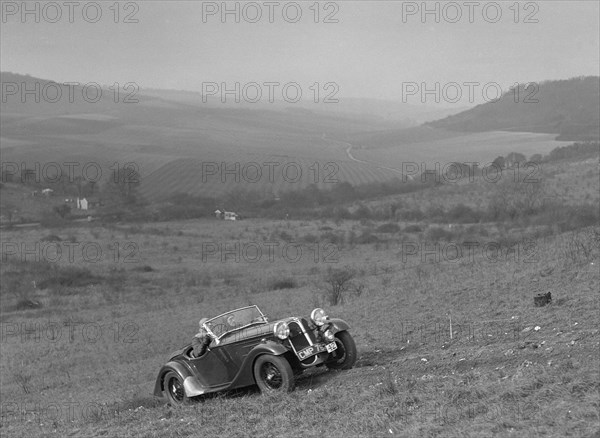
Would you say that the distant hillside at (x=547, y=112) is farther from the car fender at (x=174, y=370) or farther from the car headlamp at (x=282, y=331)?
the car headlamp at (x=282, y=331)

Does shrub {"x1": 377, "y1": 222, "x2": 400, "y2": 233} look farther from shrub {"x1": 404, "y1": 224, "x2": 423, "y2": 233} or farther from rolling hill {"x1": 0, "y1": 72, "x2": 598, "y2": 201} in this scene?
rolling hill {"x1": 0, "y1": 72, "x2": 598, "y2": 201}

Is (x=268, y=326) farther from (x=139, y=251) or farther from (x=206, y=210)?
(x=206, y=210)

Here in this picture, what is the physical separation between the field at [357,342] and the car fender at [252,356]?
306 mm

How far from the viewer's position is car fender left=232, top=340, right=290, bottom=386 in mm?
11219

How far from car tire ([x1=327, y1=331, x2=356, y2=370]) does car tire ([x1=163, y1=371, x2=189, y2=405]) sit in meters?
2.73

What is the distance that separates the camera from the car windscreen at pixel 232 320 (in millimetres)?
12711

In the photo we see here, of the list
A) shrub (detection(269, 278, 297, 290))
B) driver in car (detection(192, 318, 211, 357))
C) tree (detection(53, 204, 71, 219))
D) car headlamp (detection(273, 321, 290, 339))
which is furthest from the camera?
tree (detection(53, 204, 71, 219))

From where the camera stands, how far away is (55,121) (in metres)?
156

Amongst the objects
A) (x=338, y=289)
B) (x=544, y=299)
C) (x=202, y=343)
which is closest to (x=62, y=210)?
(x=338, y=289)

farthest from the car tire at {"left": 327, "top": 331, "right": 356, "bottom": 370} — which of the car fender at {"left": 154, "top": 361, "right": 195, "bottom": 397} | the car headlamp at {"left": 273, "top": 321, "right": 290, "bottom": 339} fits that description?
the car fender at {"left": 154, "top": 361, "right": 195, "bottom": 397}

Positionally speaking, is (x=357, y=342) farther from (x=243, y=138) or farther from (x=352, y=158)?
(x=243, y=138)

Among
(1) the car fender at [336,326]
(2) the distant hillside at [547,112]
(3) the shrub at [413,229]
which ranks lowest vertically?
(1) the car fender at [336,326]

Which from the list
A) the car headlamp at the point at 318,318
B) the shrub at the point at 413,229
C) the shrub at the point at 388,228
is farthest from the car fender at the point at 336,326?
the shrub at the point at 388,228

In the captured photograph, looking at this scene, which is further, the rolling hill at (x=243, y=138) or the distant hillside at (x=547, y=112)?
the distant hillside at (x=547, y=112)
